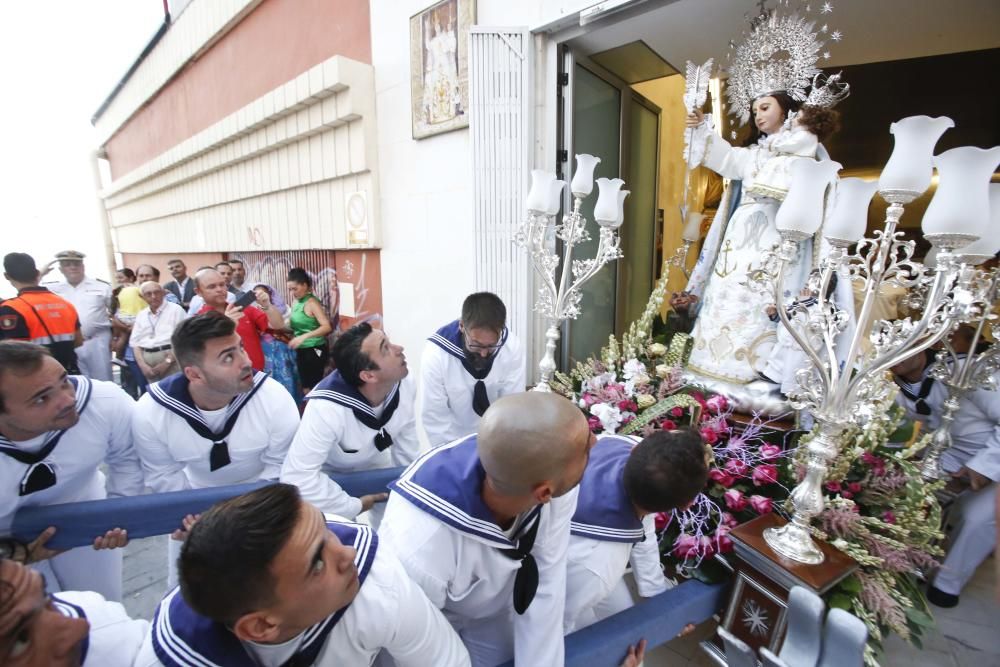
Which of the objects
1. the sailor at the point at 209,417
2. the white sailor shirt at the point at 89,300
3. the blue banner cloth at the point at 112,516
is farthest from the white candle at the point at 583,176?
the white sailor shirt at the point at 89,300

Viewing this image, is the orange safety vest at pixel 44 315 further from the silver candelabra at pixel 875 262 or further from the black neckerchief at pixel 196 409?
the silver candelabra at pixel 875 262

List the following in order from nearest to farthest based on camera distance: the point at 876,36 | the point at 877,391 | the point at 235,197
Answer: the point at 877,391
the point at 876,36
the point at 235,197

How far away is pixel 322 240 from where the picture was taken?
5.71 metres

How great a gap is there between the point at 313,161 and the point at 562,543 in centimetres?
552

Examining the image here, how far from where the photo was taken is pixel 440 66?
400 cm

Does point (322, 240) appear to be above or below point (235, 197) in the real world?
below

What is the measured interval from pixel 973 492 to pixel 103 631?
358 centimetres

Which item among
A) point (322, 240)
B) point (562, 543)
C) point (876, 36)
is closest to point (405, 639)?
point (562, 543)

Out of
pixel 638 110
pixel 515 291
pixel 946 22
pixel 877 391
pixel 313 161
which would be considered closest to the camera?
pixel 877 391

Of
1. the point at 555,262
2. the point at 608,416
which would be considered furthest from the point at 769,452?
the point at 555,262

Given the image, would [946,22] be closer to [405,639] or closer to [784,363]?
[784,363]

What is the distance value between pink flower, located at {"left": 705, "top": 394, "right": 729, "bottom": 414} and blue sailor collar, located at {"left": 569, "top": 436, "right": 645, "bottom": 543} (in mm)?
844

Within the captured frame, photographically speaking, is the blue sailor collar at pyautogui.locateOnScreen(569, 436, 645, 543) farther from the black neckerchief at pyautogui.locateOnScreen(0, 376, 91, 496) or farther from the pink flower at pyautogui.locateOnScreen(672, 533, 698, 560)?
the black neckerchief at pyautogui.locateOnScreen(0, 376, 91, 496)

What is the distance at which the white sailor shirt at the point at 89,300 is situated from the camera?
189 inches
